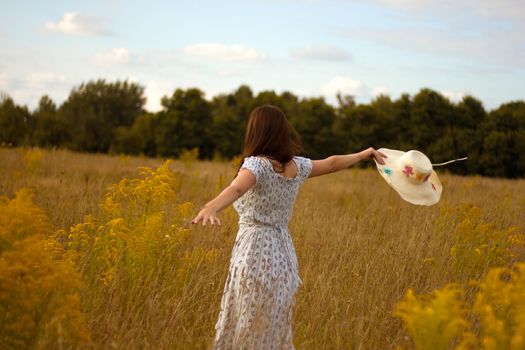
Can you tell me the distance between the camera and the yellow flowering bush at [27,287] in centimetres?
244

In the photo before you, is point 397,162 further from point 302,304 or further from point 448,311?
point 448,311

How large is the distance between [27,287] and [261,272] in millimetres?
1357

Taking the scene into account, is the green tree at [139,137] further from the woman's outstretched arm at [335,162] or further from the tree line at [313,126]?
the woman's outstretched arm at [335,162]

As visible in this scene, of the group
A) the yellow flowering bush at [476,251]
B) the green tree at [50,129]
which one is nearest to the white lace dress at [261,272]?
the yellow flowering bush at [476,251]

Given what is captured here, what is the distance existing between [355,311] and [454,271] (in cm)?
166

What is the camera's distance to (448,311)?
2.21 metres

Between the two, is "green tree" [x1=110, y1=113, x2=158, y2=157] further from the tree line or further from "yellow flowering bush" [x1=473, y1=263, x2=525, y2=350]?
"yellow flowering bush" [x1=473, y1=263, x2=525, y2=350]

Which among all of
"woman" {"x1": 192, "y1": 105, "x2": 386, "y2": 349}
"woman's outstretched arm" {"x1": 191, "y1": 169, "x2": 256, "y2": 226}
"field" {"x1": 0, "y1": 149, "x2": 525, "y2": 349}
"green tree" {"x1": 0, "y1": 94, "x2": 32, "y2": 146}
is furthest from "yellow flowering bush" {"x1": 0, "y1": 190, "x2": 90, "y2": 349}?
"green tree" {"x1": 0, "y1": 94, "x2": 32, "y2": 146}

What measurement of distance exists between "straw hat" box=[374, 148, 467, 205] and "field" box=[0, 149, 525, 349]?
908 mm

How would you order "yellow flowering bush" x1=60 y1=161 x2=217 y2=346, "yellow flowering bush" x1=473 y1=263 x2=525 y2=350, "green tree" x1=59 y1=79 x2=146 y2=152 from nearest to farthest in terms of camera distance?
1. "yellow flowering bush" x1=473 y1=263 x2=525 y2=350
2. "yellow flowering bush" x1=60 y1=161 x2=217 y2=346
3. "green tree" x1=59 y1=79 x2=146 y2=152

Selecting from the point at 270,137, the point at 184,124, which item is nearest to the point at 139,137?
the point at 184,124

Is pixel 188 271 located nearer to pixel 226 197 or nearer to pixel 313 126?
pixel 226 197

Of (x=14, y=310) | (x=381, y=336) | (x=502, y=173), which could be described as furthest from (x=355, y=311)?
(x=502, y=173)

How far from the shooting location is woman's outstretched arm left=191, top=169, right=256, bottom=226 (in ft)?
8.66
